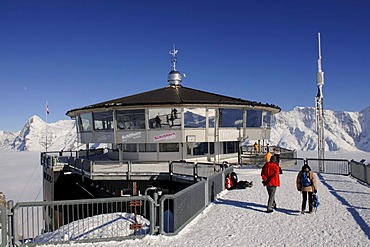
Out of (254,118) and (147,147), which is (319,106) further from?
(147,147)

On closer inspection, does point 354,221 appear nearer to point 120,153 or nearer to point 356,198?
point 356,198

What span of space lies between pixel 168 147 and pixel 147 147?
69.3 inches

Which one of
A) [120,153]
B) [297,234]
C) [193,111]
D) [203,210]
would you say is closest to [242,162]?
[193,111]

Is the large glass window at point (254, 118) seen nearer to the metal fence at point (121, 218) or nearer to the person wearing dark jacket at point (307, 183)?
the metal fence at point (121, 218)

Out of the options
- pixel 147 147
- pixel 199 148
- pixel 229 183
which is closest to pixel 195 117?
pixel 199 148

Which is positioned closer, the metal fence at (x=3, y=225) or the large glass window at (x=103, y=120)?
the metal fence at (x=3, y=225)

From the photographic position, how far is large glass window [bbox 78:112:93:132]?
27.6 metres

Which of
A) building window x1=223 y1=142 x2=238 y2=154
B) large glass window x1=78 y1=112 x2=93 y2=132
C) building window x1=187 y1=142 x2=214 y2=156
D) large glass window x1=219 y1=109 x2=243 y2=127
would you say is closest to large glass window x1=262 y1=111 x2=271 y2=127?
building window x1=223 y1=142 x2=238 y2=154

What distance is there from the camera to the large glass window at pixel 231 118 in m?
26.0

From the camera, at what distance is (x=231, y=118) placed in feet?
87.1

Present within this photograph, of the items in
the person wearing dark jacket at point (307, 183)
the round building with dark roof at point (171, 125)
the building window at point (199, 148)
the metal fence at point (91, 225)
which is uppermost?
the round building with dark roof at point (171, 125)

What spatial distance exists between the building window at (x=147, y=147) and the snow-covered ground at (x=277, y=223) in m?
11.4

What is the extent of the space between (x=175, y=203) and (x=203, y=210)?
302 cm

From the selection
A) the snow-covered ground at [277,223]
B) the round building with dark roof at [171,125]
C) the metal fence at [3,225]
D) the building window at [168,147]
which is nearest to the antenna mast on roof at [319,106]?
the round building with dark roof at [171,125]
